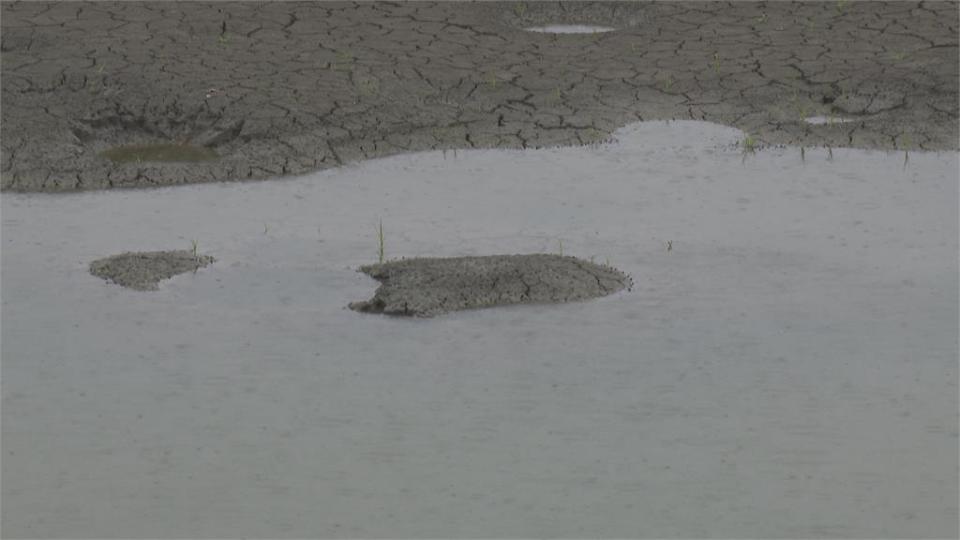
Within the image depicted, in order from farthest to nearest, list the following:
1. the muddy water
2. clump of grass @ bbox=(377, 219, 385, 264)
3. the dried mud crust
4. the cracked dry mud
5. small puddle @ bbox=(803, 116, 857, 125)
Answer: small puddle @ bbox=(803, 116, 857, 125)
the cracked dry mud
clump of grass @ bbox=(377, 219, 385, 264)
the dried mud crust
the muddy water

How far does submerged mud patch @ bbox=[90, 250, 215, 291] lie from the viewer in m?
5.95

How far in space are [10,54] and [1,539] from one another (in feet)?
17.1

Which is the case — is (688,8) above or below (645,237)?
above

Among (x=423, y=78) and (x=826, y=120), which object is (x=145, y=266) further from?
(x=826, y=120)

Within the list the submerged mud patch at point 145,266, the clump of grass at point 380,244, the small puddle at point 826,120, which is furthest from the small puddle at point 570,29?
the submerged mud patch at point 145,266

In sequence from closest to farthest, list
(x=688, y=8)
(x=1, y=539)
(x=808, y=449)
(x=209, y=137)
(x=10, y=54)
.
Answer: (x=1, y=539), (x=808, y=449), (x=209, y=137), (x=10, y=54), (x=688, y=8)

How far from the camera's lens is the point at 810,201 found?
6.83 m

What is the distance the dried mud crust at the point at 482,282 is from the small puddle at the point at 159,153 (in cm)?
178

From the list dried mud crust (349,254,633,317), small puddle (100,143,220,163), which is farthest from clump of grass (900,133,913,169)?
small puddle (100,143,220,163)

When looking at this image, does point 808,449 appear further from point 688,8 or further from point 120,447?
point 688,8

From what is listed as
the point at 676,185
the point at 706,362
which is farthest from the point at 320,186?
the point at 706,362

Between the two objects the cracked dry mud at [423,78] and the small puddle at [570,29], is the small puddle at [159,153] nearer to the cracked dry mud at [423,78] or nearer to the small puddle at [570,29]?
the cracked dry mud at [423,78]

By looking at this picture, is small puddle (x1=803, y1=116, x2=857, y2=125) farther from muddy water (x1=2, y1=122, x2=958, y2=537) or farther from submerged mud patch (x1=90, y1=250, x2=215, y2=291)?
submerged mud patch (x1=90, y1=250, x2=215, y2=291)

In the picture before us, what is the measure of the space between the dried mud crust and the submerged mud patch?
1.99 ft
